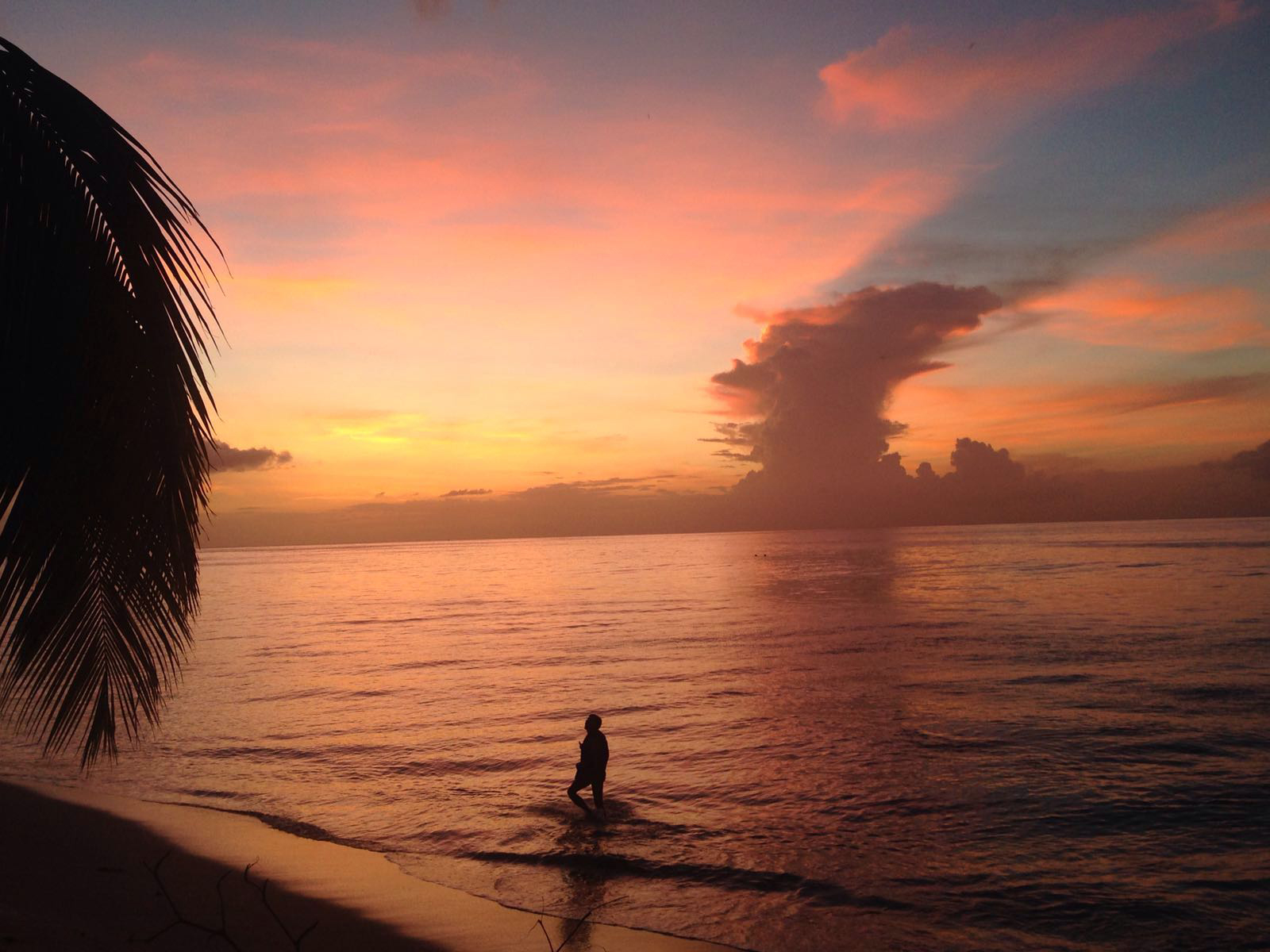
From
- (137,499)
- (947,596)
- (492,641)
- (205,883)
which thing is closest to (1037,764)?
(205,883)

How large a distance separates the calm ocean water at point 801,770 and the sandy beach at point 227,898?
1.91 feet

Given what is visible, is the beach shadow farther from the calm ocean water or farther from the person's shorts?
the person's shorts

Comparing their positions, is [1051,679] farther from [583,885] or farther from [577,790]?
[583,885]

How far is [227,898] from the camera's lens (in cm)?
980

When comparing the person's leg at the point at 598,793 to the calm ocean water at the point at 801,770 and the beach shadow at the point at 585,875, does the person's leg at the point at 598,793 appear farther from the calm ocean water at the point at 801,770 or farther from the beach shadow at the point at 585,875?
the calm ocean water at the point at 801,770

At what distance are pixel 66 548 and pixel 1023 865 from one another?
39.2ft

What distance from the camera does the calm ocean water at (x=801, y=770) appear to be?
1002cm

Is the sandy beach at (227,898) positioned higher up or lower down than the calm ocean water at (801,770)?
higher up

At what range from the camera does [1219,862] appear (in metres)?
11.0

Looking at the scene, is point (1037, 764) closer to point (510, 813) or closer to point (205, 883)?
point (510, 813)

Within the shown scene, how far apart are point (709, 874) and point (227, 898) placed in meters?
6.11

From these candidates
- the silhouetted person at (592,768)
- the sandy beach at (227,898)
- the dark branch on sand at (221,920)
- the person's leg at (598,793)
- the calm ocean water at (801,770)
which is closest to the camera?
the dark branch on sand at (221,920)

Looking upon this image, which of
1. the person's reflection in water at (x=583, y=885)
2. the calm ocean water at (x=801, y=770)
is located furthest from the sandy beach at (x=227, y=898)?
the calm ocean water at (x=801, y=770)

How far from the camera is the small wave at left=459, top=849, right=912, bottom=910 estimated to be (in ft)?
33.0
